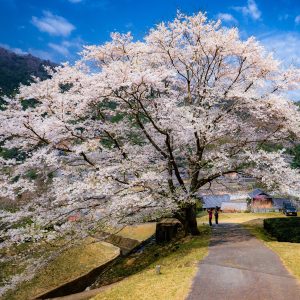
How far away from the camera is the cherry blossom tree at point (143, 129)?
1667cm

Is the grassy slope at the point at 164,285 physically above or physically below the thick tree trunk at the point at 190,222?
below

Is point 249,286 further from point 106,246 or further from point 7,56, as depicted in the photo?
point 7,56

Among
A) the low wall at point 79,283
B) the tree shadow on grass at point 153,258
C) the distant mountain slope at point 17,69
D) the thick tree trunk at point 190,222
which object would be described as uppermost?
the distant mountain slope at point 17,69

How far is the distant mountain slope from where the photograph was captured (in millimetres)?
137925

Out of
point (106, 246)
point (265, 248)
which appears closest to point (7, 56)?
point (106, 246)

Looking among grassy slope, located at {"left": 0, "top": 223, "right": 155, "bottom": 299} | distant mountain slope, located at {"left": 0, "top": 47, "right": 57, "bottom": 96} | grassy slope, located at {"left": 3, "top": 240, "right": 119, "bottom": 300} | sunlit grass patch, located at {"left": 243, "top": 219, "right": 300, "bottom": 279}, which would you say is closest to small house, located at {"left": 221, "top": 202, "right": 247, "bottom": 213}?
grassy slope, located at {"left": 0, "top": 223, "right": 155, "bottom": 299}

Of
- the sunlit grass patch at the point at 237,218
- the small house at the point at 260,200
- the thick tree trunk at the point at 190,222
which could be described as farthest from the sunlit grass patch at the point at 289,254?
the small house at the point at 260,200

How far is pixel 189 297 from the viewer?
10922mm

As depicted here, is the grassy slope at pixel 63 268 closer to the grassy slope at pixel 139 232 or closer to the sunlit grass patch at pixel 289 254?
the grassy slope at pixel 139 232

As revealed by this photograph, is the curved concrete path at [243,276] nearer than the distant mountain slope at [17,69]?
Yes

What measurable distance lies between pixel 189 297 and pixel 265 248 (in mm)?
8679

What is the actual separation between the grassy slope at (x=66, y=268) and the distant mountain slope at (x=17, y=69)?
10548cm

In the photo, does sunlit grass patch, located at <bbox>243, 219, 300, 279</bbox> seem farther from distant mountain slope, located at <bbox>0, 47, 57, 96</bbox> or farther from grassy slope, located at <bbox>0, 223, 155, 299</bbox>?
distant mountain slope, located at <bbox>0, 47, 57, 96</bbox>

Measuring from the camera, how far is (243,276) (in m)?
12.9
